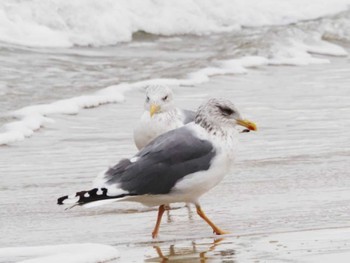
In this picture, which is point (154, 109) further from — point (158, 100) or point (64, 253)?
point (64, 253)

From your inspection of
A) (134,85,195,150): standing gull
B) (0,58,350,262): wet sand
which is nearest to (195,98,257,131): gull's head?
(0,58,350,262): wet sand

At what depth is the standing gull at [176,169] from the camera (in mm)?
5551

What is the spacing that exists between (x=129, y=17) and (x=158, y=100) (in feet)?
32.6

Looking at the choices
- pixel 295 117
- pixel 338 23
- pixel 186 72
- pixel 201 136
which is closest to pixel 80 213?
pixel 201 136

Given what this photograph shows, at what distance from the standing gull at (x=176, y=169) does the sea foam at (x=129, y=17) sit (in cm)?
886

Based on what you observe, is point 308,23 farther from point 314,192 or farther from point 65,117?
point 314,192

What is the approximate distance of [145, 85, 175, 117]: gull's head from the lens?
6.96 metres

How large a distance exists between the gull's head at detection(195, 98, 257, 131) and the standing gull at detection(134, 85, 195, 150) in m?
1.01

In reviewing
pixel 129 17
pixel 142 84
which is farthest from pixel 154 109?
pixel 129 17

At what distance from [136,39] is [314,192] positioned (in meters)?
10.0

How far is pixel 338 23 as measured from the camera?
1714cm

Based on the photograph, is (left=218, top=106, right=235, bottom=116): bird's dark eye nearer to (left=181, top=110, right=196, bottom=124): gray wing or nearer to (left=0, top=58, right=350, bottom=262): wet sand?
(left=0, top=58, right=350, bottom=262): wet sand

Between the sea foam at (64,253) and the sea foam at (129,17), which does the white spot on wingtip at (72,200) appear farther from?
the sea foam at (129,17)

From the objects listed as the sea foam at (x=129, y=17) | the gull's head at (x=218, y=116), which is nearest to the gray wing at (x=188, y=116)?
the gull's head at (x=218, y=116)
